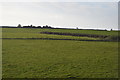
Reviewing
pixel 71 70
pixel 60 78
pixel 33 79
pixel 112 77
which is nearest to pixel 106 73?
pixel 112 77

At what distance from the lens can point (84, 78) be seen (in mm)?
8328

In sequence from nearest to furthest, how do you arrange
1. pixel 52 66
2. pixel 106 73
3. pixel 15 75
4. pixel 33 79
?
pixel 33 79 → pixel 15 75 → pixel 106 73 → pixel 52 66

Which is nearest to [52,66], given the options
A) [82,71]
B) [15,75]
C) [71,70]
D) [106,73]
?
[71,70]

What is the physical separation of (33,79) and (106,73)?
201 inches

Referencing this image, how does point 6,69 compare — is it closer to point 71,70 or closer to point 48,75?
point 48,75

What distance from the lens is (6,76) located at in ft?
27.6

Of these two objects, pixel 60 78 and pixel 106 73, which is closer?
pixel 60 78

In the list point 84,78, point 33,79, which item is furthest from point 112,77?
point 33,79

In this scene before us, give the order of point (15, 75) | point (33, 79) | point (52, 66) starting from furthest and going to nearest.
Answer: point (52, 66) < point (15, 75) < point (33, 79)

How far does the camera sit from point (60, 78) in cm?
817

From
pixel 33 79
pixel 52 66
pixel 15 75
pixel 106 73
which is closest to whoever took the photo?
pixel 33 79

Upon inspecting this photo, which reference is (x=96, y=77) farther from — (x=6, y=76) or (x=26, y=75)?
(x=6, y=76)

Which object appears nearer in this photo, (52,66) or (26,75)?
(26,75)

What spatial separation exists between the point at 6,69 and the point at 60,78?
4.32 m
